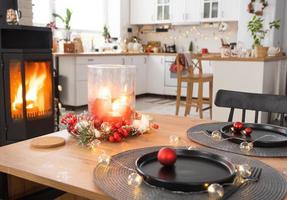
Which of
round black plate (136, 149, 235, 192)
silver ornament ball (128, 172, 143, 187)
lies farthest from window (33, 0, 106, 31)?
silver ornament ball (128, 172, 143, 187)

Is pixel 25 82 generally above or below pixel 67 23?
below

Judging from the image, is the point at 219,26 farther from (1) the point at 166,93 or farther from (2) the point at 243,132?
(2) the point at 243,132

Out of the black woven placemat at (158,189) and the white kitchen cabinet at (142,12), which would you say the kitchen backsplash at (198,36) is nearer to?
the white kitchen cabinet at (142,12)

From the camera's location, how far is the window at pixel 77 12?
19.3ft

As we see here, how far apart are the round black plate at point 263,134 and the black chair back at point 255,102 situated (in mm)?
332

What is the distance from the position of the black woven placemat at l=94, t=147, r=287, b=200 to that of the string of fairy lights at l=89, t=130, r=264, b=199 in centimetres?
1

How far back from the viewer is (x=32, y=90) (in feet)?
9.50

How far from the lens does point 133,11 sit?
745 centimetres

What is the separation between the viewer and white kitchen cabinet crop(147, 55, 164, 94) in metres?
6.92

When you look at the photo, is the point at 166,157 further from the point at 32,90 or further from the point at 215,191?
the point at 32,90

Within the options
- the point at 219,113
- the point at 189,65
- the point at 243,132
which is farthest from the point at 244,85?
the point at 243,132

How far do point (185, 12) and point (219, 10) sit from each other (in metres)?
0.69

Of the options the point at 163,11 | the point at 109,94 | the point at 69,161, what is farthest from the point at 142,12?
the point at 69,161

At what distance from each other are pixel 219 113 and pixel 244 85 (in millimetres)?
421
